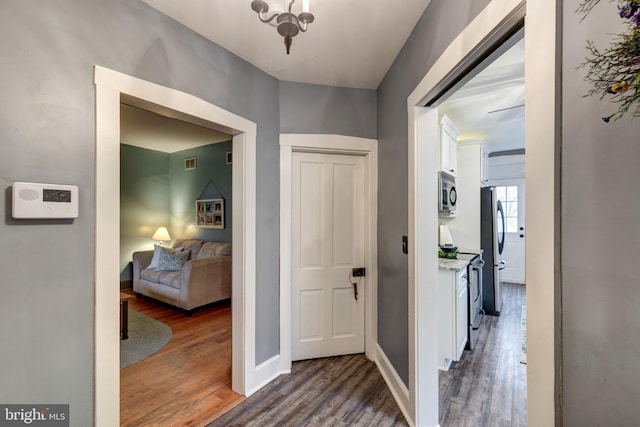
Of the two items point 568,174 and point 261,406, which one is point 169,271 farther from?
point 568,174

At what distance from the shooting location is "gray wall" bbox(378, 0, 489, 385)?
4.75 ft

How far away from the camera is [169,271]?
4.23 m

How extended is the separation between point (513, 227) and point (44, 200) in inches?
258

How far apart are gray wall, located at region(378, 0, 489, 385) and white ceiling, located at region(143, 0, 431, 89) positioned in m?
0.13

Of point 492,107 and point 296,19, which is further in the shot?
point 492,107


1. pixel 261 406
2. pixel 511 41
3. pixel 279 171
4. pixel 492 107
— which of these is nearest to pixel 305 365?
pixel 261 406

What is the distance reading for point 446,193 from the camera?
295 cm

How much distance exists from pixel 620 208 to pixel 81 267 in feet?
6.24

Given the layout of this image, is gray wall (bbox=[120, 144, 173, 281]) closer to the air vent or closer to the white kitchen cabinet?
the air vent

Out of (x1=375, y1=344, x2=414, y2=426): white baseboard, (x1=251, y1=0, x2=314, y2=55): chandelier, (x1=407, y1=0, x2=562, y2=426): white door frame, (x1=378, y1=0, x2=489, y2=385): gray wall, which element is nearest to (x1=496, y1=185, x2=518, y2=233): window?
(x1=378, y1=0, x2=489, y2=385): gray wall

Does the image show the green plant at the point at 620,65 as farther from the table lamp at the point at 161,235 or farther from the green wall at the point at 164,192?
the table lamp at the point at 161,235

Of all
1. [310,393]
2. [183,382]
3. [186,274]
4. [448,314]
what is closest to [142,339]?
[186,274]

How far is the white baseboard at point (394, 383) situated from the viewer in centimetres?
183

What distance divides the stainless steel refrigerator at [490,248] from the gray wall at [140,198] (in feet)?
19.1
